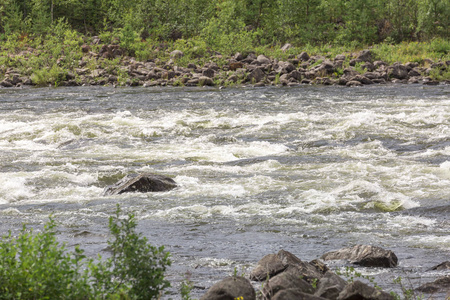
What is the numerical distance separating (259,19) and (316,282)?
132 feet

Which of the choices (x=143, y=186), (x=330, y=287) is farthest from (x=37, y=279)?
(x=143, y=186)

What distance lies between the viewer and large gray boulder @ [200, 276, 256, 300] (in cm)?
463

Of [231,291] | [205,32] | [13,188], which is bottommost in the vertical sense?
[205,32]

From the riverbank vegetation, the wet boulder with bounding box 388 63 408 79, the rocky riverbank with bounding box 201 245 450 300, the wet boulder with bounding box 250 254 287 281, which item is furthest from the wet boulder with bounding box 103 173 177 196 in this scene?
the wet boulder with bounding box 388 63 408 79

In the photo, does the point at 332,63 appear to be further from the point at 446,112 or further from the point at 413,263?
the point at 413,263

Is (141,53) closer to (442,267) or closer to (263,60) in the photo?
(263,60)

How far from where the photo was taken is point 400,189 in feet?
30.6

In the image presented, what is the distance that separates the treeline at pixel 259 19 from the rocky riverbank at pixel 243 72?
576 cm

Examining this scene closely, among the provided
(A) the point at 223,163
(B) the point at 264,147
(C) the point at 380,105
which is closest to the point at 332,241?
(A) the point at 223,163

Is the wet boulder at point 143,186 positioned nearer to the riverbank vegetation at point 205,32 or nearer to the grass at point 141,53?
the grass at point 141,53

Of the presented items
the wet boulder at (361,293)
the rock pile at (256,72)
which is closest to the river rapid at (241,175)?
the wet boulder at (361,293)

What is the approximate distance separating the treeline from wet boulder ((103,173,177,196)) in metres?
26.9

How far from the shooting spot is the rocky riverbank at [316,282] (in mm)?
4477

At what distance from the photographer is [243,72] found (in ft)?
92.0
